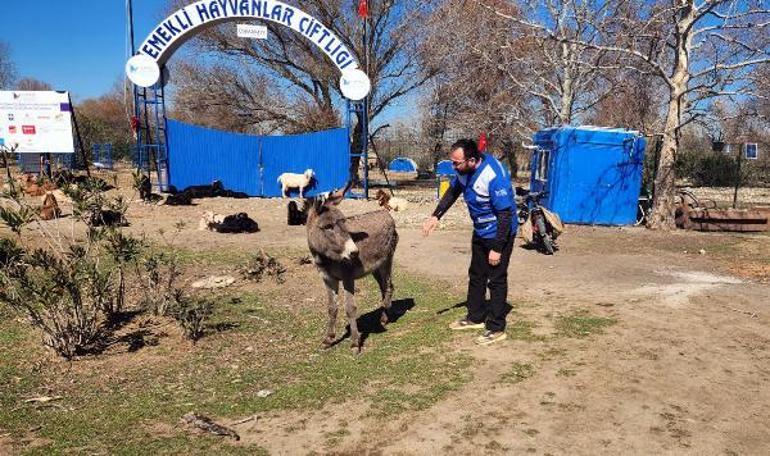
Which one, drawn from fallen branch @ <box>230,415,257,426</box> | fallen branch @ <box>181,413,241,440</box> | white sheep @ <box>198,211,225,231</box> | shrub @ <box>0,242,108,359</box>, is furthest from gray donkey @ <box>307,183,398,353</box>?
white sheep @ <box>198,211,225,231</box>

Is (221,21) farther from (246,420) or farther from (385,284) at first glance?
(246,420)

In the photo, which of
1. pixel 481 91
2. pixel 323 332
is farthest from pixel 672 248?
pixel 481 91

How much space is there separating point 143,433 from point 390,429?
1833mm

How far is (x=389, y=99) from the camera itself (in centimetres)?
2623

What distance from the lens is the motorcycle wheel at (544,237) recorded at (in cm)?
1116

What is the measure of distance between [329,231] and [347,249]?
334 millimetres

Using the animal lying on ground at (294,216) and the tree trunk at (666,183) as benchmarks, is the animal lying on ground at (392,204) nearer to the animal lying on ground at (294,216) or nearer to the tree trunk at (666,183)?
the animal lying on ground at (294,216)

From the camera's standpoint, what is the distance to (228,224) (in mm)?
13523

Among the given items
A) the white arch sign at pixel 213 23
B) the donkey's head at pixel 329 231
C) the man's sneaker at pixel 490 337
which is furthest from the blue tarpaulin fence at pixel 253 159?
the man's sneaker at pixel 490 337

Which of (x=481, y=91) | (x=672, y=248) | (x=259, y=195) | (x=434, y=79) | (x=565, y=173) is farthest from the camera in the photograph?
(x=434, y=79)

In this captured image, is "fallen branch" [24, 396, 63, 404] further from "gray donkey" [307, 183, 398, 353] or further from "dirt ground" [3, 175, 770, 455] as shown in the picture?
"gray donkey" [307, 183, 398, 353]

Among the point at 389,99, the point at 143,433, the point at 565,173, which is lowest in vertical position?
the point at 143,433

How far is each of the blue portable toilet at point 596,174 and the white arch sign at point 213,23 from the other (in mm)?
7738

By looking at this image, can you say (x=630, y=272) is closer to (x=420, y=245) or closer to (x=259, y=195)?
(x=420, y=245)
